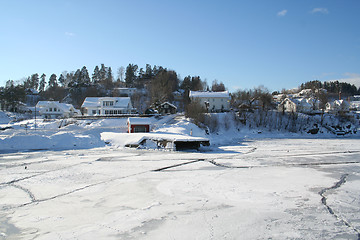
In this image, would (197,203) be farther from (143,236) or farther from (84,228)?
(84,228)

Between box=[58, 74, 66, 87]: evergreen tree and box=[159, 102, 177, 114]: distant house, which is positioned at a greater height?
box=[58, 74, 66, 87]: evergreen tree

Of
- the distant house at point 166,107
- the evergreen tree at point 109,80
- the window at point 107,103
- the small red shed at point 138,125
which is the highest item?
the evergreen tree at point 109,80

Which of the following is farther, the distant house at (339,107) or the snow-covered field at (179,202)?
the distant house at (339,107)

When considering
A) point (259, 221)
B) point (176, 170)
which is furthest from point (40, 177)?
point (259, 221)

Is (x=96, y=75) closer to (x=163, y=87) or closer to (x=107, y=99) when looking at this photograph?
(x=163, y=87)

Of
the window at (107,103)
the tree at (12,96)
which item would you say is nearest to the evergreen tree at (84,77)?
the tree at (12,96)

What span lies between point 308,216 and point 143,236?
13.2ft

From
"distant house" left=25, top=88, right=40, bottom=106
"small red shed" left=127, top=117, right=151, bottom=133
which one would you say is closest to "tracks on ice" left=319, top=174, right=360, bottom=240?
"small red shed" left=127, top=117, right=151, bottom=133

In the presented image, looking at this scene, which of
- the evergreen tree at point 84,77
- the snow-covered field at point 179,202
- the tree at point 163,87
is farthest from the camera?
the evergreen tree at point 84,77

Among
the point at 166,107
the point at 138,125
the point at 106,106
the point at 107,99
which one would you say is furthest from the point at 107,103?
the point at 138,125

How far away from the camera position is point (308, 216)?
644 centimetres

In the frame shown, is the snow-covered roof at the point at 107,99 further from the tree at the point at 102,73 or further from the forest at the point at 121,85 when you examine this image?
the tree at the point at 102,73

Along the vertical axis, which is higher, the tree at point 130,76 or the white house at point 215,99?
the tree at point 130,76

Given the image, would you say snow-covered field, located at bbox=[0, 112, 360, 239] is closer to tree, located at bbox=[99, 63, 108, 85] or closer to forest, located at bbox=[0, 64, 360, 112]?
forest, located at bbox=[0, 64, 360, 112]
